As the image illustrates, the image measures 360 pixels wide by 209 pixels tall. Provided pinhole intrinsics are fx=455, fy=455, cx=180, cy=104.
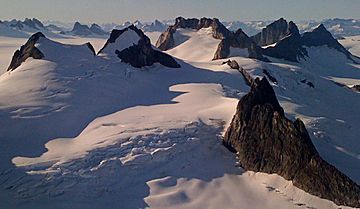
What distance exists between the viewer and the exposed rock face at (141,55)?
62969 mm

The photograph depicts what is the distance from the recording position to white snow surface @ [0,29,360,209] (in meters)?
29.4

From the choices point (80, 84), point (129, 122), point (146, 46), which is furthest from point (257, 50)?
point (129, 122)

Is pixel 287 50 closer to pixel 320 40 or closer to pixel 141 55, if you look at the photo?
pixel 320 40

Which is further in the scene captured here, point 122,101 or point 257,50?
point 257,50

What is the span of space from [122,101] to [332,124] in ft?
69.2

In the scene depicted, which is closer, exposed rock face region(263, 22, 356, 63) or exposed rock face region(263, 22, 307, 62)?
exposed rock face region(263, 22, 307, 62)

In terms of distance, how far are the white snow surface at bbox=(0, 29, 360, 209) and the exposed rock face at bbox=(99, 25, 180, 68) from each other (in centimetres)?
224

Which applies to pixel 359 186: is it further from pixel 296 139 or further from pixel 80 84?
pixel 80 84

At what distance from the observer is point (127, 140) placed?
116ft

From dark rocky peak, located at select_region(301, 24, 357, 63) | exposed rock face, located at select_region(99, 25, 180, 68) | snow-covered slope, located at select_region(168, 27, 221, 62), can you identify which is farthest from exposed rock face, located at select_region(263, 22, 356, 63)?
exposed rock face, located at select_region(99, 25, 180, 68)

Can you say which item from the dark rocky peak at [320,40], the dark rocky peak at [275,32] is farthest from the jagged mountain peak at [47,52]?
the dark rocky peak at [320,40]

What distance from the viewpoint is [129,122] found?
3969 centimetres

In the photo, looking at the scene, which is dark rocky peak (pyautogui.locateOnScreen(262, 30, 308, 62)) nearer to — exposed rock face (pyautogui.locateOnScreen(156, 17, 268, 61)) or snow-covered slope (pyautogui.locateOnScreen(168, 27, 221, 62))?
exposed rock face (pyautogui.locateOnScreen(156, 17, 268, 61))

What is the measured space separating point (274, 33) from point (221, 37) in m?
37.5
